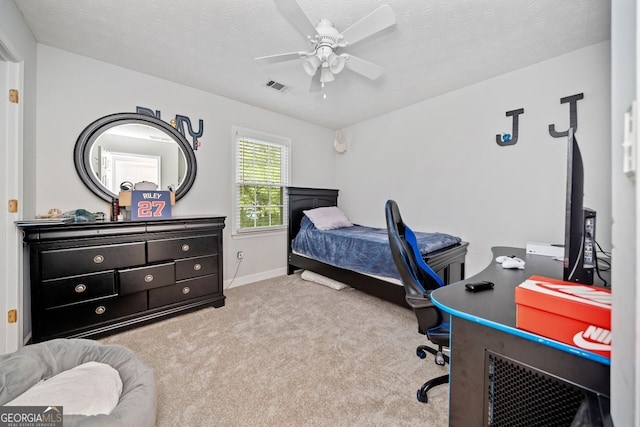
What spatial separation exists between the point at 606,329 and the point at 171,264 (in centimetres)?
284

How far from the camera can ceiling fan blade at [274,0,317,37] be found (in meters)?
1.48

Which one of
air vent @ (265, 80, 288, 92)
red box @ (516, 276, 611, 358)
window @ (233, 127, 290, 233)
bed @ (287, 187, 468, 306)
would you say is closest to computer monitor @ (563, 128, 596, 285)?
red box @ (516, 276, 611, 358)

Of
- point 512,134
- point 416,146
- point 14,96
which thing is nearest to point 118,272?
point 14,96

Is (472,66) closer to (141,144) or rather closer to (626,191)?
(626,191)

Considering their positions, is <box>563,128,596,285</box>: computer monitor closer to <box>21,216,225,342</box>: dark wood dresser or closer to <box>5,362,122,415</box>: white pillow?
<box>5,362,122,415</box>: white pillow

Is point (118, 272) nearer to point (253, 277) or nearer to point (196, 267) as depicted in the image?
point (196, 267)

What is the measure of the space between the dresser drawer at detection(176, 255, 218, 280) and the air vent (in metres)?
2.06

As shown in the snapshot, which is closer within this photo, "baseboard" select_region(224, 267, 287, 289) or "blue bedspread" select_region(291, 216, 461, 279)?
"blue bedspread" select_region(291, 216, 461, 279)

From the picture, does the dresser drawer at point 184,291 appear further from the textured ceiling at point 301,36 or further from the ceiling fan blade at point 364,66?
the ceiling fan blade at point 364,66

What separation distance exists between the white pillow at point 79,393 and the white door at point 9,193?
38.9 inches

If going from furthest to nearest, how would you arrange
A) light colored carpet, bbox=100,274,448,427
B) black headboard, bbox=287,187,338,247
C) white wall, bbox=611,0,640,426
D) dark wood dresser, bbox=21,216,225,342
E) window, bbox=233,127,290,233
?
1. black headboard, bbox=287,187,338,247
2. window, bbox=233,127,290,233
3. dark wood dresser, bbox=21,216,225,342
4. light colored carpet, bbox=100,274,448,427
5. white wall, bbox=611,0,640,426

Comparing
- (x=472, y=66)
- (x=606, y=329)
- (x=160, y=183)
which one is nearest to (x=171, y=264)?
(x=160, y=183)

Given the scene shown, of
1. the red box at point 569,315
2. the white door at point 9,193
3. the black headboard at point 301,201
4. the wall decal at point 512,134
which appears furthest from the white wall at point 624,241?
the black headboard at point 301,201

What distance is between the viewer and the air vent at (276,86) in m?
2.94
